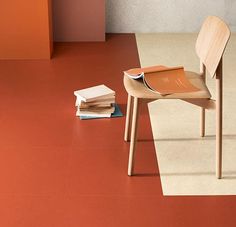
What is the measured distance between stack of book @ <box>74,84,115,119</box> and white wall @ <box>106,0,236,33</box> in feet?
6.91

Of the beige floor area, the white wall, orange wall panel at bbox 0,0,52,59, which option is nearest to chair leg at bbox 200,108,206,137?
the beige floor area

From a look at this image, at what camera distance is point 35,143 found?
3.49 metres

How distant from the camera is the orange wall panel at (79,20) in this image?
545 centimetres

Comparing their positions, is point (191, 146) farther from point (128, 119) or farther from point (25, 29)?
point (25, 29)

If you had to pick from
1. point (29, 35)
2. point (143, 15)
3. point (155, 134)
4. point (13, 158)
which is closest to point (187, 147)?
point (155, 134)

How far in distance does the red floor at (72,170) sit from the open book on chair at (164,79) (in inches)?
18.3

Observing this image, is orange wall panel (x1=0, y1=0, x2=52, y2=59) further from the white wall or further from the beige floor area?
the beige floor area

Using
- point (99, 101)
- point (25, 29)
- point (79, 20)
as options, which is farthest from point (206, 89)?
point (79, 20)

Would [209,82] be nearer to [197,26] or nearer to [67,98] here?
[67,98]

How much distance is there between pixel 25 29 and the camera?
16.5ft

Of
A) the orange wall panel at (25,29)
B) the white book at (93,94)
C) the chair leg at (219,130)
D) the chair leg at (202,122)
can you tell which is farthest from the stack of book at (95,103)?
the orange wall panel at (25,29)

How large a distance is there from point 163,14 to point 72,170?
3043mm

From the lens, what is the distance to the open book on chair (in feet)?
9.93

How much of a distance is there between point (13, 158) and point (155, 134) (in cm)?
88
